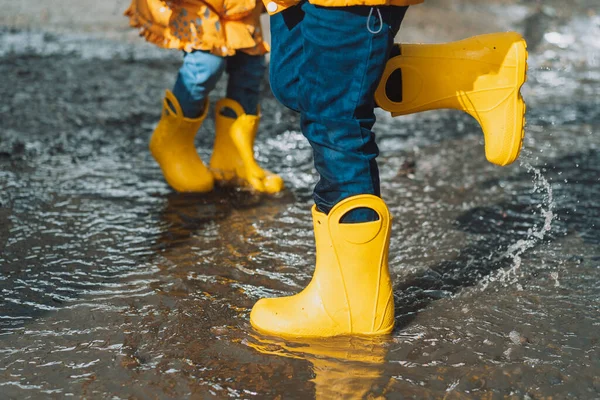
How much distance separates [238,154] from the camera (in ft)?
10.1

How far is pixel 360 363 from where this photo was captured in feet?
5.75

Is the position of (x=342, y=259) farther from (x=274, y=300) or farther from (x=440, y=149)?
(x=440, y=149)

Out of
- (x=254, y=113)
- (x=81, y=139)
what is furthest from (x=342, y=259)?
(x=81, y=139)

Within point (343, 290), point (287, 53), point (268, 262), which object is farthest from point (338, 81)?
point (268, 262)

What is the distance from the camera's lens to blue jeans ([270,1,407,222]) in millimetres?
1731

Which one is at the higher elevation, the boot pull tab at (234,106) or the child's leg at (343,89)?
the child's leg at (343,89)

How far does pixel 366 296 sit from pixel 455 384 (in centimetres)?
31

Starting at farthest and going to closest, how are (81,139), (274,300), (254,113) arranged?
(81,139), (254,113), (274,300)

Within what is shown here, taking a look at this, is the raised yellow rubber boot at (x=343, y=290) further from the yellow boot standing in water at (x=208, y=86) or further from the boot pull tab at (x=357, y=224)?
the yellow boot standing in water at (x=208, y=86)

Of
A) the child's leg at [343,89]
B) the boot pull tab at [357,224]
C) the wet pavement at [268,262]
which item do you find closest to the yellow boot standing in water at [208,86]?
the wet pavement at [268,262]

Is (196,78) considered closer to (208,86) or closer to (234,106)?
(208,86)

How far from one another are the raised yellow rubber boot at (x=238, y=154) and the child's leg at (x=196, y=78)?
0.15 meters

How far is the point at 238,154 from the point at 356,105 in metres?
1.35

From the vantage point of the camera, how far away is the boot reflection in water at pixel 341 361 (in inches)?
64.8
